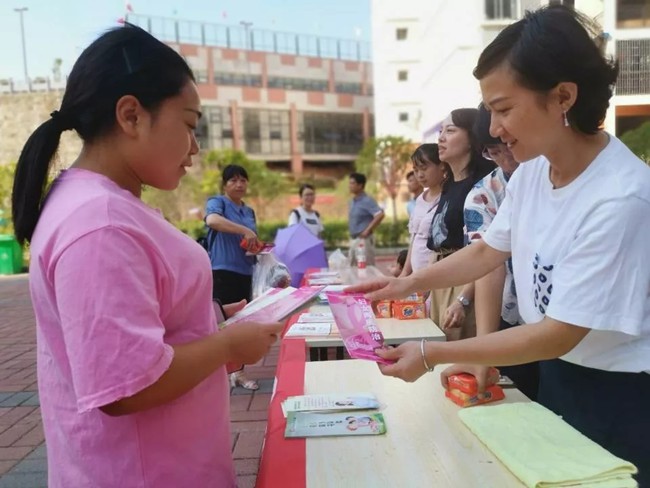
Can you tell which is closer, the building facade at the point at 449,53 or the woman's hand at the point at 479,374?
the woman's hand at the point at 479,374

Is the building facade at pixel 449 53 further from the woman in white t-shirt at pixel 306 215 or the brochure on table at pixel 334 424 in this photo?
the woman in white t-shirt at pixel 306 215

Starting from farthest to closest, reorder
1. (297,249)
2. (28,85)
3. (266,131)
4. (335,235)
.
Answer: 1. (266,131)
2. (28,85)
3. (335,235)
4. (297,249)

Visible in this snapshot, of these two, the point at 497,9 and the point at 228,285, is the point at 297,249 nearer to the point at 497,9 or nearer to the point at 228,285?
the point at 228,285

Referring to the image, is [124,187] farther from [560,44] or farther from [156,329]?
[560,44]

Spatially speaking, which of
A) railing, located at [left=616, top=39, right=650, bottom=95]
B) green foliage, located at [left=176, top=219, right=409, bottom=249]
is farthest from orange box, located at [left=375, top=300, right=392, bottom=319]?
green foliage, located at [left=176, top=219, right=409, bottom=249]

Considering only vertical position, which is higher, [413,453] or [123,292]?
[123,292]

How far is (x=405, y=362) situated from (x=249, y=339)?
42 centimetres

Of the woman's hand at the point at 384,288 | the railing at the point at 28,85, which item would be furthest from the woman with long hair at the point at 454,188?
the railing at the point at 28,85

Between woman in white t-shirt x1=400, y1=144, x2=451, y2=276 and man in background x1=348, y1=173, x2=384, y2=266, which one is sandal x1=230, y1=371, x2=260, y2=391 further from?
man in background x1=348, y1=173, x2=384, y2=266

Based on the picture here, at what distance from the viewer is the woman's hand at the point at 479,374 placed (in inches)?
55.4

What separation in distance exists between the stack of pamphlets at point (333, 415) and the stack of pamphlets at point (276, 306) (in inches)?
13.0

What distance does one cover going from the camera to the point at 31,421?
3217 millimetres

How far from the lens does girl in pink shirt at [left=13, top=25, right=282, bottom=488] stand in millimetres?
773

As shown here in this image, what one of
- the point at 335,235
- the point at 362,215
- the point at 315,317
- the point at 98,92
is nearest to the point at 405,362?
the point at 98,92
